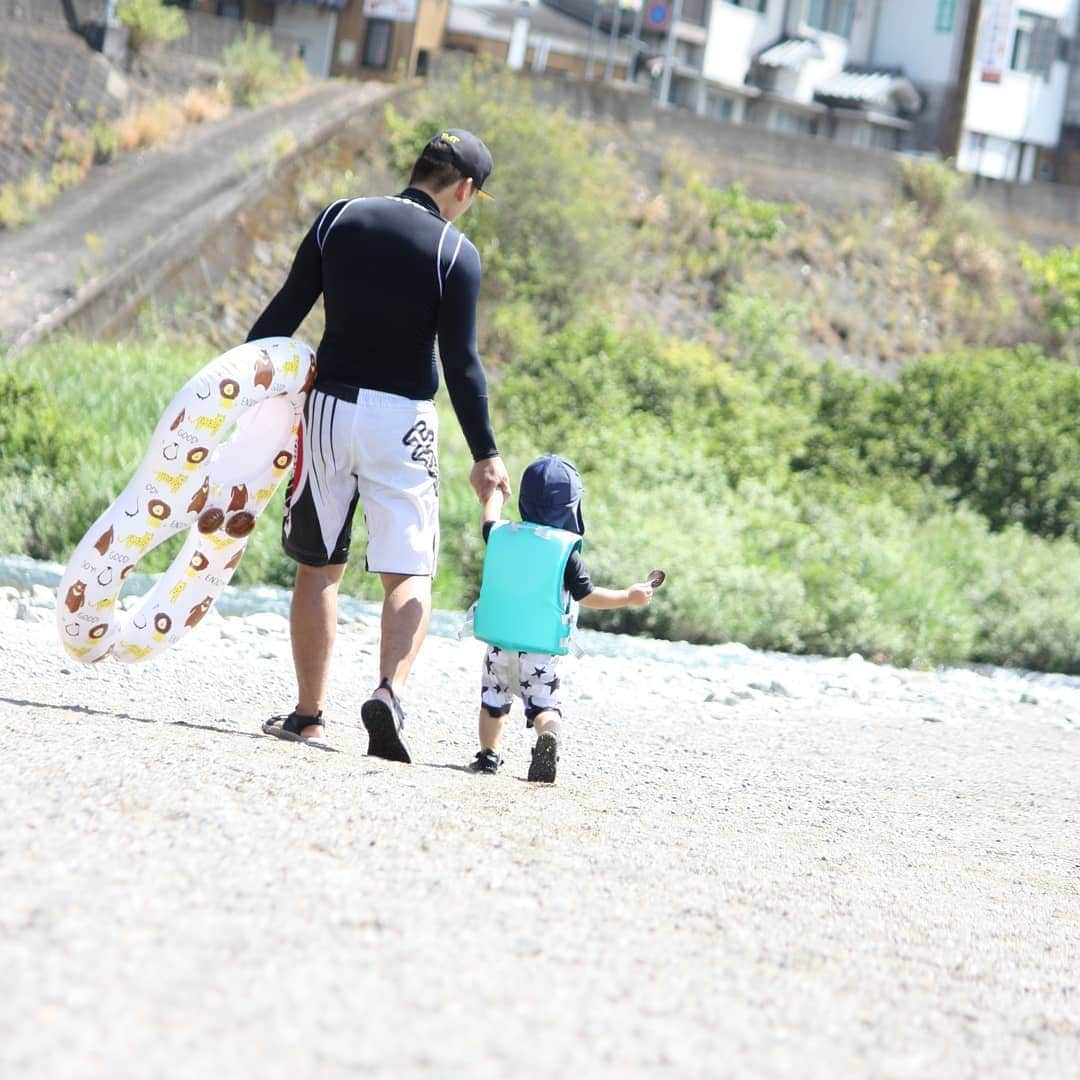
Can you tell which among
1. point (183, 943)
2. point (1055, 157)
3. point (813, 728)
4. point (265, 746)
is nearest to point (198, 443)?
point (265, 746)

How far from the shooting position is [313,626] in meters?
5.87

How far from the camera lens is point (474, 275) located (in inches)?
221

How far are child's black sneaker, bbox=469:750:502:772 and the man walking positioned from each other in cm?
58

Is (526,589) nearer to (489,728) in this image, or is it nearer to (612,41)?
(489,728)

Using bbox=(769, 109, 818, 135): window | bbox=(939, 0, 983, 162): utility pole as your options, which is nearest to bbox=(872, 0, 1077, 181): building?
bbox=(939, 0, 983, 162): utility pole

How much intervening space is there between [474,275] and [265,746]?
170 centimetres

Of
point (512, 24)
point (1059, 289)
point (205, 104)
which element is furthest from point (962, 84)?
point (205, 104)

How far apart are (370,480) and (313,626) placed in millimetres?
592

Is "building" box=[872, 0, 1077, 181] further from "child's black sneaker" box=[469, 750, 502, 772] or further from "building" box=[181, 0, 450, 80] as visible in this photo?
"child's black sneaker" box=[469, 750, 502, 772]

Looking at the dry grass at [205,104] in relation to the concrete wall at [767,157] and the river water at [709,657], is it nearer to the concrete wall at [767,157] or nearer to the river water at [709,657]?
the concrete wall at [767,157]

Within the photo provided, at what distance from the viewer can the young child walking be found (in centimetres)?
590

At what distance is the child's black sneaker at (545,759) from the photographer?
5.97m

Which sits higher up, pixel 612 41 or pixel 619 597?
pixel 612 41

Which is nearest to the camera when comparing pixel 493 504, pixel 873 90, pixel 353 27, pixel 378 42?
pixel 493 504
